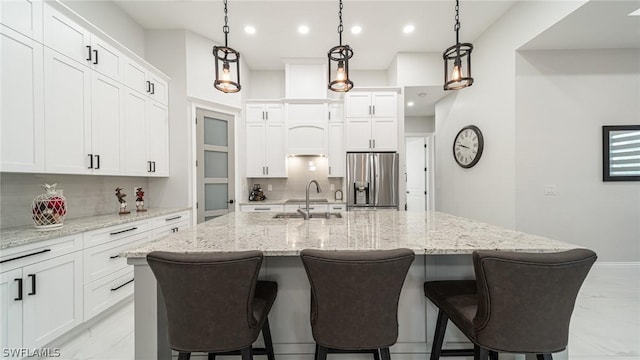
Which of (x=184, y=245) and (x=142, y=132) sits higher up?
(x=142, y=132)

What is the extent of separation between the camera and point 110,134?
7.99 ft

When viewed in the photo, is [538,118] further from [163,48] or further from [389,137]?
[163,48]

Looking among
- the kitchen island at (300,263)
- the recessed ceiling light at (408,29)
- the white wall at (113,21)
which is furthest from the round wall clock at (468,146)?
the white wall at (113,21)

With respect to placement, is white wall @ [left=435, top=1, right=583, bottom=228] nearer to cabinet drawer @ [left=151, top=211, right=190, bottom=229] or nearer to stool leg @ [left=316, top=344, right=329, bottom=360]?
stool leg @ [left=316, top=344, right=329, bottom=360]

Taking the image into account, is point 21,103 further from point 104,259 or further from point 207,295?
point 207,295

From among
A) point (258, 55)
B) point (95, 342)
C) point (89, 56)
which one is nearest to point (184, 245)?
point (95, 342)

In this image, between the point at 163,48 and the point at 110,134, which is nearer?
the point at 110,134

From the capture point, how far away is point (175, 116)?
3.37 meters

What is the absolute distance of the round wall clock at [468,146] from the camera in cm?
350

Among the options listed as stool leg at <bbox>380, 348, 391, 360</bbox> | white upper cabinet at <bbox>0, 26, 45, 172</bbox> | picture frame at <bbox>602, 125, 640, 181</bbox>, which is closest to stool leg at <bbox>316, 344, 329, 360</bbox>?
stool leg at <bbox>380, 348, 391, 360</bbox>

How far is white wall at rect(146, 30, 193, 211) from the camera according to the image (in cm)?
334

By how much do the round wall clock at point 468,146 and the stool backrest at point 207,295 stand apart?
371cm

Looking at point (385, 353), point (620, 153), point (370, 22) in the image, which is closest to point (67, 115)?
point (385, 353)

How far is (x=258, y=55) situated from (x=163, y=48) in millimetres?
1368
